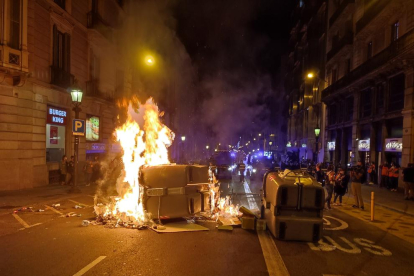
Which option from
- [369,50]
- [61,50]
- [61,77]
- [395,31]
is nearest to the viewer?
[61,77]

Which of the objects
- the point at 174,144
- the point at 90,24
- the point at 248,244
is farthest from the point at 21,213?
the point at 174,144

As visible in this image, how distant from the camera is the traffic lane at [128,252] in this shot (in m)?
4.72

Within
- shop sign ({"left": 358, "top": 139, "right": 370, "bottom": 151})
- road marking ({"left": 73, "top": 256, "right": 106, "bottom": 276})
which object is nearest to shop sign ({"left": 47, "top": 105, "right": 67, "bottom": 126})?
road marking ({"left": 73, "top": 256, "right": 106, "bottom": 276})

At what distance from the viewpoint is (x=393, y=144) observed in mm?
17578

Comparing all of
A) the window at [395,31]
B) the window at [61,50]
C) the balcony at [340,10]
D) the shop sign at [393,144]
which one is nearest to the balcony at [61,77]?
the window at [61,50]

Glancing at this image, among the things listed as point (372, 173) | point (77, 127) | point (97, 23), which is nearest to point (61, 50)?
point (97, 23)

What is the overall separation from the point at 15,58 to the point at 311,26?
35492mm

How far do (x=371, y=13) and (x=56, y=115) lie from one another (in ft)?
70.5

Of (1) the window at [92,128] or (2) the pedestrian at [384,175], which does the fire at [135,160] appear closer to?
(1) the window at [92,128]

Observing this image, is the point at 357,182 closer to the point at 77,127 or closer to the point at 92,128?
the point at 77,127

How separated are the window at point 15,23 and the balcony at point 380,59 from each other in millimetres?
18631

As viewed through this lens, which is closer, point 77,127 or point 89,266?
point 89,266

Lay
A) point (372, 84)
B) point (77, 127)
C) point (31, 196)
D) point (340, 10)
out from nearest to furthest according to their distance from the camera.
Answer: point (31, 196), point (77, 127), point (372, 84), point (340, 10)

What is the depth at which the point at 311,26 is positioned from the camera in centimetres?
3828
